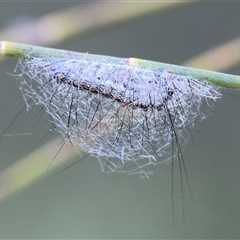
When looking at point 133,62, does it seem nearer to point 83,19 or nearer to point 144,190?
point 83,19

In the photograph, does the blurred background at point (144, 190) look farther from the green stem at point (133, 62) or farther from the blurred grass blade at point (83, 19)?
the green stem at point (133, 62)

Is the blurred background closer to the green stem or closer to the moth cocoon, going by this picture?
the moth cocoon

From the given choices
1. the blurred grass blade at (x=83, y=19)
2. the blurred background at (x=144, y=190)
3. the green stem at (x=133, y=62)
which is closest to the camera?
the green stem at (x=133, y=62)

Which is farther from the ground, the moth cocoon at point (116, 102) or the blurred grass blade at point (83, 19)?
the blurred grass blade at point (83, 19)

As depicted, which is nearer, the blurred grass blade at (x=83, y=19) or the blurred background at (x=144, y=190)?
the blurred grass blade at (x=83, y=19)

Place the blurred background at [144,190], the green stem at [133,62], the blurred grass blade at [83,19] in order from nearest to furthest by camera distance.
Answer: the green stem at [133,62], the blurred grass blade at [83,19], the blurred background at [144,190]

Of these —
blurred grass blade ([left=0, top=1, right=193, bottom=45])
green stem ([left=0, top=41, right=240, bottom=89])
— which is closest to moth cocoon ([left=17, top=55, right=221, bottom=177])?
green stem ([left=0, top=41, right=240, bottom=89])

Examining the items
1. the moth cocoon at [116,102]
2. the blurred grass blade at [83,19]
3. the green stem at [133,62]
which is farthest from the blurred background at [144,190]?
the green stem at [133,62]

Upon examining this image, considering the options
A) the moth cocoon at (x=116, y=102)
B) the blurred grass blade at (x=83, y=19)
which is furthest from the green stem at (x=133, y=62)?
the blurred grass blade at (x=83, y=19)
